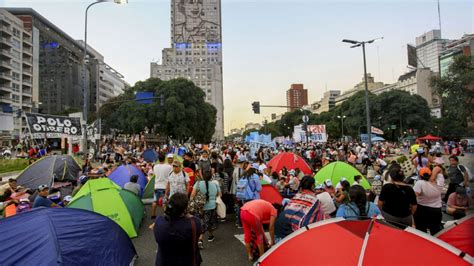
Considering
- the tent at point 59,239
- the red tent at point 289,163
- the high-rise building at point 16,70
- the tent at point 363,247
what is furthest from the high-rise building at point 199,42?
the tent at point 363,247

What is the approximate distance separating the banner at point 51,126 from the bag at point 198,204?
37.2ft

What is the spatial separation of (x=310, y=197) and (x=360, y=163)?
1642 cm

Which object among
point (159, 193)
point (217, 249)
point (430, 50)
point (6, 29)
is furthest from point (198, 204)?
point (430, 50)

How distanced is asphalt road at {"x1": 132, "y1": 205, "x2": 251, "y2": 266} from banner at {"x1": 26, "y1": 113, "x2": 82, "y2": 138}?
31.0 feet

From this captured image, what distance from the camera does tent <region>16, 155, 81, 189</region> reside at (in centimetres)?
1143

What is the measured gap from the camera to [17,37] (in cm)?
6216

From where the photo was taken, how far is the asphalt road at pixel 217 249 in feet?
18.9

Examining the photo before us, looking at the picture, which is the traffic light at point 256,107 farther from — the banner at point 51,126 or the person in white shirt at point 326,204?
the person in white shirt at point 326,204

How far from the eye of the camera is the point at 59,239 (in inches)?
167

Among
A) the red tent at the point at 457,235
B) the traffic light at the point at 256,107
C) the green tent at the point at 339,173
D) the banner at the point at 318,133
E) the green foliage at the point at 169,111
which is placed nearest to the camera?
the red tent at the point at 457,235

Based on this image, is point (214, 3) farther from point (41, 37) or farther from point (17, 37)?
point (17, 37)

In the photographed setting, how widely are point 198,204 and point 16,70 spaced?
71377mm

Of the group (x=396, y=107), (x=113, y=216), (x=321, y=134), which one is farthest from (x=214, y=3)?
(x=113, y=216)

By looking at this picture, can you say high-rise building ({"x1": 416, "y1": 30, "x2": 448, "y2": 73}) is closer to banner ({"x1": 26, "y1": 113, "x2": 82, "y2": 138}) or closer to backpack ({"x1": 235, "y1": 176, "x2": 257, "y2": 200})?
banner ({"x1": 26, "y1": 113, "x2": 82, "y2": 138})
